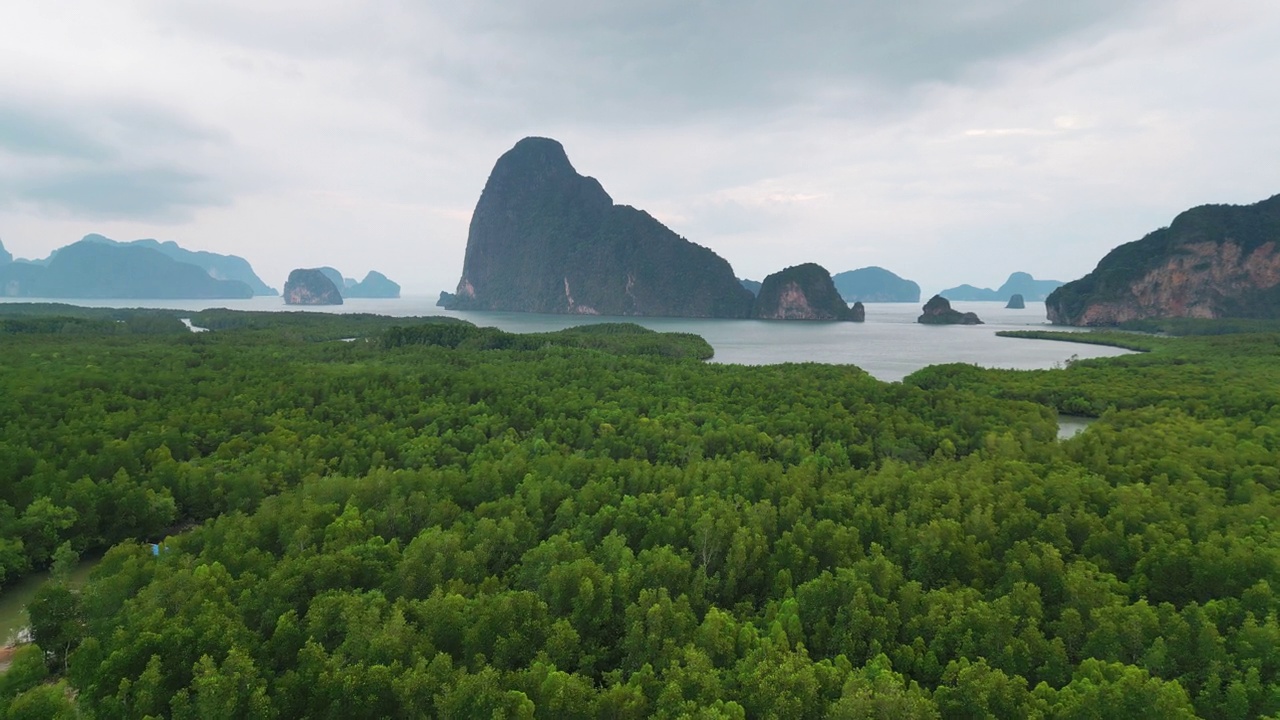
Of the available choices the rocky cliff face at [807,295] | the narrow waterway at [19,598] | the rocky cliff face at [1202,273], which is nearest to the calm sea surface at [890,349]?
the rocky cliff face at [1202,273]

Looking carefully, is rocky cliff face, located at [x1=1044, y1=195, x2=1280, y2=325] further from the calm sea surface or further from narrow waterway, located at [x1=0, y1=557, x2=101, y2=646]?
narrow waterway, located at [x1=0, y1=557, x2=101, y2=646]

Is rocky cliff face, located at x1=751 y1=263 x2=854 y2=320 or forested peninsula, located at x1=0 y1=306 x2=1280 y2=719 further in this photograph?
rocky cliff face, located at x1=751 y1=263 x2=854 y2=320

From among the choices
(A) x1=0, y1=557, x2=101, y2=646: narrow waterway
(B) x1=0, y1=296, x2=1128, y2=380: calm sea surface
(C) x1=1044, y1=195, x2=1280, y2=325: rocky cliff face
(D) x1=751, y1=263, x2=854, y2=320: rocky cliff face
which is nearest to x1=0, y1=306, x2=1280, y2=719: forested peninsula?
(A) x1=0, y1=557, x2=101, y2=646: narrow waterway

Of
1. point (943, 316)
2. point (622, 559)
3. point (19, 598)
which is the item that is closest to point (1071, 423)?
point (622, 559)

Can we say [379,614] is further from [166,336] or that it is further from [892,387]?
[166,336]

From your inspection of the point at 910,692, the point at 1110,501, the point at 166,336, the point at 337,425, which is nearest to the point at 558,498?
the point at 910,692

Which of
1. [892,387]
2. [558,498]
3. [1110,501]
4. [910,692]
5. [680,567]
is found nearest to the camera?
[910,692]
